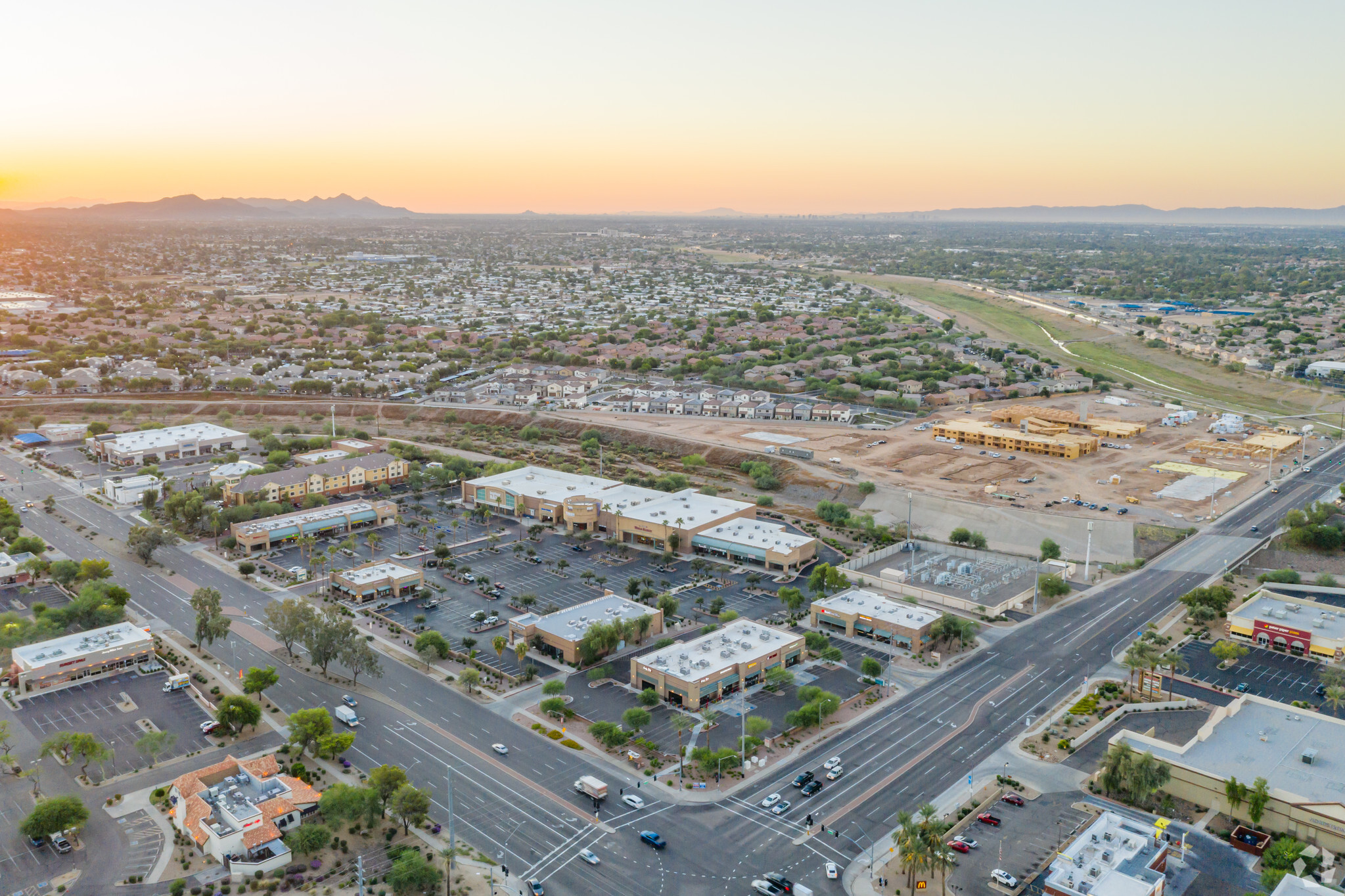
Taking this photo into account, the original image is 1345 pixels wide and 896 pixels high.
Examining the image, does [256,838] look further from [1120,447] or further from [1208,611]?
[1120,447]

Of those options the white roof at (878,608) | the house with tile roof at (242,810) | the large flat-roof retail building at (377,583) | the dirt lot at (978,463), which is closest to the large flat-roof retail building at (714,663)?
the white roof at (878,608)

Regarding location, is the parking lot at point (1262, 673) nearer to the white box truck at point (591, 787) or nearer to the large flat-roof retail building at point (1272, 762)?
the large flat-roof retail building at point (1272, 762)

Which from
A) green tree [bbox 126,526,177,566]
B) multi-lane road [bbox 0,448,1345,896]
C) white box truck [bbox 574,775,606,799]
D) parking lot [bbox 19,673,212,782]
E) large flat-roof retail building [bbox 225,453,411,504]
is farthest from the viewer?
large flat-roof retail building [bbox 225,453,411,504]

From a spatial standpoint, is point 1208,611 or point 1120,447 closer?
point 1208,611

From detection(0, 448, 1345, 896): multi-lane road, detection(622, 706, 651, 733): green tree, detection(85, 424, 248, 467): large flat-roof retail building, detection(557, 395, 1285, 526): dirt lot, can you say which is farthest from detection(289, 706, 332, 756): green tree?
detection(85, 424, 248, 467): large flat-roof retail building

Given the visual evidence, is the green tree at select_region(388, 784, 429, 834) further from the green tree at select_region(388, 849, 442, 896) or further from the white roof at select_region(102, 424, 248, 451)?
the white roof at select_region(102, 424, 248, 451)

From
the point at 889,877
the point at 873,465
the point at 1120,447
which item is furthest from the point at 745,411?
the point at 889,877
